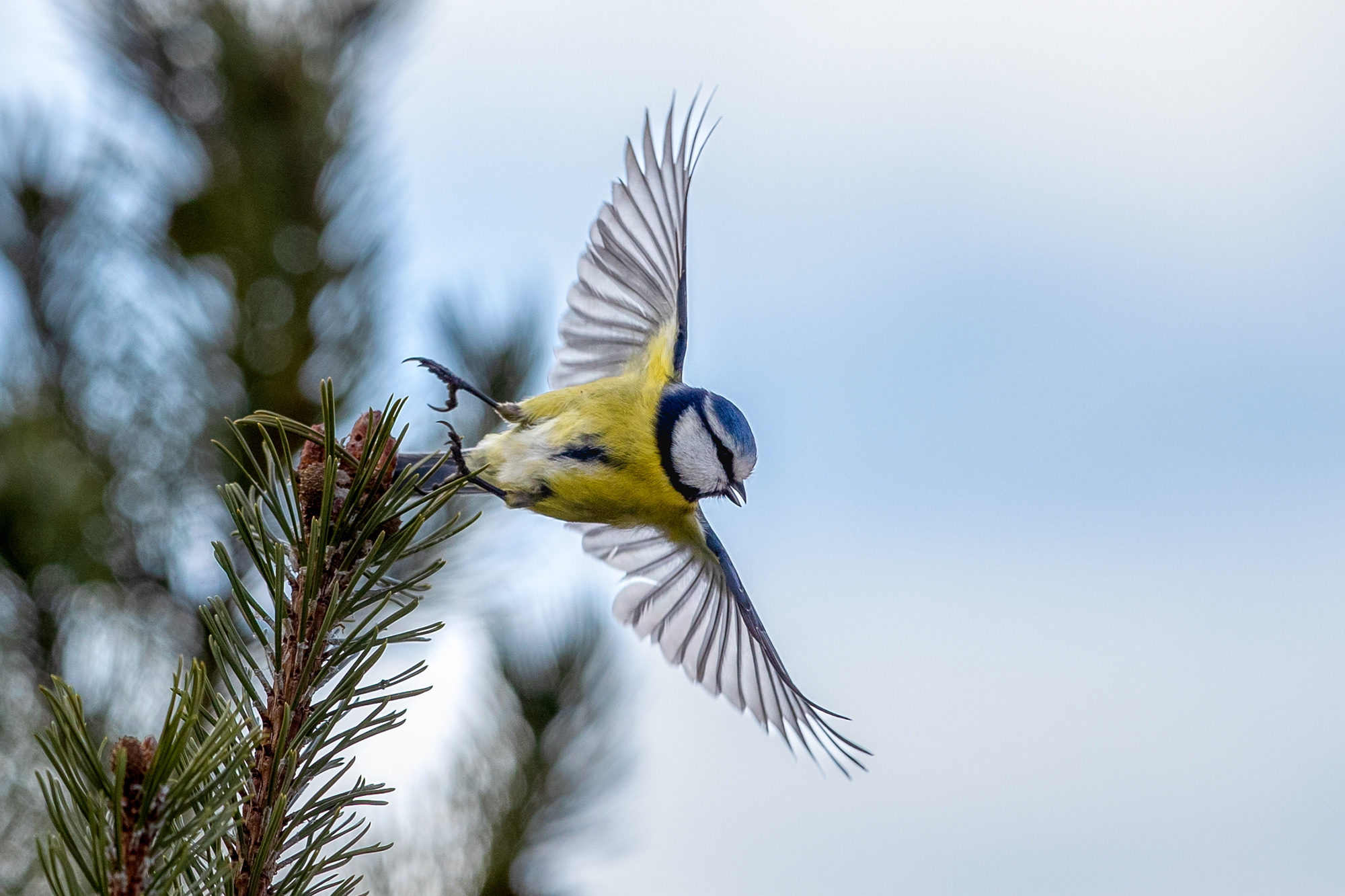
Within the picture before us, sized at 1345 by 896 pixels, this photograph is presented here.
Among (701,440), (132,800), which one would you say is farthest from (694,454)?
(132,800)

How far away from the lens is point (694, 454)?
1.17 metres

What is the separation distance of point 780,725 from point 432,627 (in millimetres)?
742

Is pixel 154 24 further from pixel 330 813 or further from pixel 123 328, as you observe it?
pixel 330 813

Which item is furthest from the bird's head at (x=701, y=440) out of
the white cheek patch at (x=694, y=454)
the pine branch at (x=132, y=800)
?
the pine branch at (x=132, y=800)

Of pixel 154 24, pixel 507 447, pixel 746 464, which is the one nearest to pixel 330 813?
pixel 507 447

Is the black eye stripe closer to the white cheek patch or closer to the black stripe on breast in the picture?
the white cheek patch

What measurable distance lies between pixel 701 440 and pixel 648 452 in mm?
67

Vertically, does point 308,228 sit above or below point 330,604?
above

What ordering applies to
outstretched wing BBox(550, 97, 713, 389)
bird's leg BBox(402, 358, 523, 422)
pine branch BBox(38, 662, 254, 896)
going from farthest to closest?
1. outstretched wing BBox(550, 97, 713, 389)
2. bird's leg BBox(402, 358, 523, 422)
3. pine branch BBox(38, 662, 254, 896)

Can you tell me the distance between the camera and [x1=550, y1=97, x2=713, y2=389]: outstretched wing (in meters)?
1.34

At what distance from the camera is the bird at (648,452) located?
110 cm

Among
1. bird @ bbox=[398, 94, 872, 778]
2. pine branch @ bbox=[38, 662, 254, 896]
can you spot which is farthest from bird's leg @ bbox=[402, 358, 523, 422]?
pine branch @ bbox=[38, 662, 254, 896]

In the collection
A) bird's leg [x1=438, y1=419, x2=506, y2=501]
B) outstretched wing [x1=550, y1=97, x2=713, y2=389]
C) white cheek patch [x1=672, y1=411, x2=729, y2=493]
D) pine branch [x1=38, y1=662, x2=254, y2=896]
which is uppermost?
outstretched wing [x1=550, y1=97, x2=713, y2=389]

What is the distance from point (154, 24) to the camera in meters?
1.28
